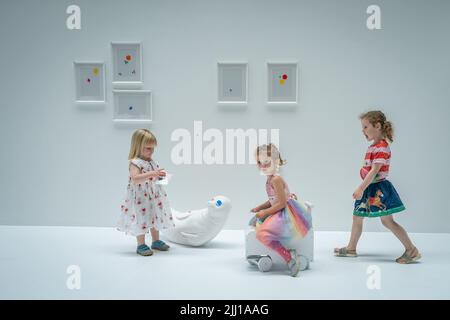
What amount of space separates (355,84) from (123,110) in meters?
2.10

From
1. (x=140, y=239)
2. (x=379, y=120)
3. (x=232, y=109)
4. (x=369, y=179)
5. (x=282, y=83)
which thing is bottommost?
(x=140, y=239)

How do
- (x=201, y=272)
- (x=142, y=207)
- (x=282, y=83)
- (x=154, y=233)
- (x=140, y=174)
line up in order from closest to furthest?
(x=201, y=272) → (x=140, y=174) → (x=142, y=207) → (x=154, y=233) → (x=282, y=83)

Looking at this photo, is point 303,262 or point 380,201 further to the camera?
point 380,201

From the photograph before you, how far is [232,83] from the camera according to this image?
13.0ft

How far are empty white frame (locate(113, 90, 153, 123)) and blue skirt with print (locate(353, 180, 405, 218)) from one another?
2.01 metres

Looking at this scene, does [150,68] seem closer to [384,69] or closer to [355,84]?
[355,84]

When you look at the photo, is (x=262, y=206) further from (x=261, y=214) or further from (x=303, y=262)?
(x=303, y=262)

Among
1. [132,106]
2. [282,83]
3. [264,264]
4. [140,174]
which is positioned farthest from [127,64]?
[264,264]

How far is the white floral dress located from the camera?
3.31 m

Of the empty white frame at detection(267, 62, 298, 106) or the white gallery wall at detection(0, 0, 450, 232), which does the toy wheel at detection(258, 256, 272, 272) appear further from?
the empty white frame at detection(267, 62, 298, 106)

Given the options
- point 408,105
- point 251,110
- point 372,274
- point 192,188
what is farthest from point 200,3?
point 372,274

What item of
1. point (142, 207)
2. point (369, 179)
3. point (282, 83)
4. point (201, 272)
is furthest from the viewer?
point (282, 83)

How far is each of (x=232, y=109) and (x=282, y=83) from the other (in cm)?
50

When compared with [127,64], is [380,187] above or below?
below
